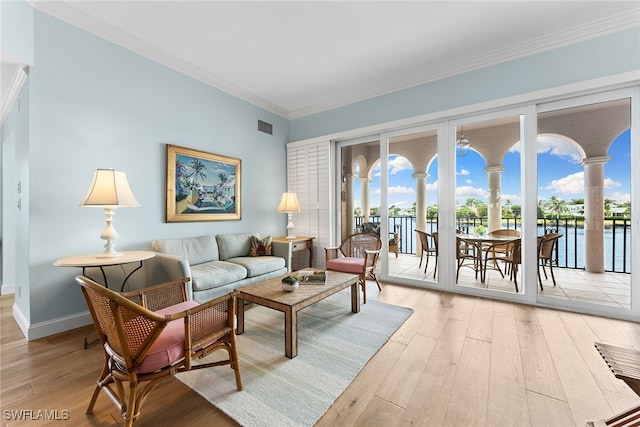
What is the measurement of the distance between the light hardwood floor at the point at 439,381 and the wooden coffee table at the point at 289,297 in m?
0.59

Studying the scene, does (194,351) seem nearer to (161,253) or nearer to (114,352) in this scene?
(114,352)

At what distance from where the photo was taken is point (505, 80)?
3318 millimetres

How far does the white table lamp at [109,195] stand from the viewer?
2.37m

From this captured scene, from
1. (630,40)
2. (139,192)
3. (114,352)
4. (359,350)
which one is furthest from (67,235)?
(630,40)

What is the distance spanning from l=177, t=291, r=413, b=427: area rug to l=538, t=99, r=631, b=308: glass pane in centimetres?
198

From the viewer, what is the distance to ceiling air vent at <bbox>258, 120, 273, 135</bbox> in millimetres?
4684

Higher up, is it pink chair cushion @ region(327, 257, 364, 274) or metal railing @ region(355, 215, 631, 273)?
metal railing @ region(355, 215, 631, 273)

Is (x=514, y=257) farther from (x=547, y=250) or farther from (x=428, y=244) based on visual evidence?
(x=428, y=244)

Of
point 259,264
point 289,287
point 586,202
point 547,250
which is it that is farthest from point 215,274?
point 586,202

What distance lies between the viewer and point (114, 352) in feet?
4.64

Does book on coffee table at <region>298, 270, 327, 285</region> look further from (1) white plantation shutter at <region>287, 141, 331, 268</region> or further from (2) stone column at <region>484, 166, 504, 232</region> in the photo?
(2) stone column at <region>484, 166, 504, 232</region>

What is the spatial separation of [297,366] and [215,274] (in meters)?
1.48

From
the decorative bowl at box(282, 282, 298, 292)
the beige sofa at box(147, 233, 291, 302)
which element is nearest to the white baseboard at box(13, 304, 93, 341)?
the beige sofa at box(147, 233, 291, 302)

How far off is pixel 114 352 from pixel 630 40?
5089 millimetres
